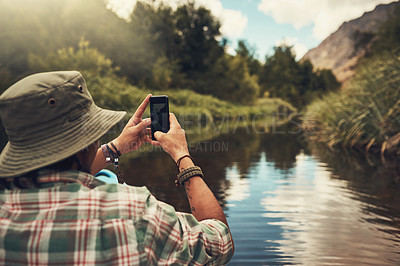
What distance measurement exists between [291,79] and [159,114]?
74.8 meters

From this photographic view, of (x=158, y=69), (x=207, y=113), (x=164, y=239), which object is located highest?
(x=158, y=69)

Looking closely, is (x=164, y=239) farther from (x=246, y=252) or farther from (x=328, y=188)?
(x=328, y=188)

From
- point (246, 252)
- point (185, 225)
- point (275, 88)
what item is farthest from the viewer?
point (275, 88)

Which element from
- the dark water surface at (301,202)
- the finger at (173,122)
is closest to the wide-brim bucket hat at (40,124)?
the finger at (173,122)

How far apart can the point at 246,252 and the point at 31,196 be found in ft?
→ 8.06

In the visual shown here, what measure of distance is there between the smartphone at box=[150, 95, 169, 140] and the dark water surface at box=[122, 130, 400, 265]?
1.75m

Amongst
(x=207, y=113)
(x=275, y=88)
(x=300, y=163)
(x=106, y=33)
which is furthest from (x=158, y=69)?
(x=275, y=88)

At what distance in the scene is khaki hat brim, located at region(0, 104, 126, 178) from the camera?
1.17 m

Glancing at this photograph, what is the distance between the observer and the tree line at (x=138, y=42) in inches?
1161

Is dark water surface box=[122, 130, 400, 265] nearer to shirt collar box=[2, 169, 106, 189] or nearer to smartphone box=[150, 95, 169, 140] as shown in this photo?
smartphone box=[150, 95, 169, 140]

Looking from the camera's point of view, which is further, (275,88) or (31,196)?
(275,88)

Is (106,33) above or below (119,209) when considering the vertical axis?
above

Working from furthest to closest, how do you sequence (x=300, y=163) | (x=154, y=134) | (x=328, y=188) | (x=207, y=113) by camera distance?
(x=207, y=113)
(x=300, y=163)
(x=328, y=188)
(x=154, y=134)

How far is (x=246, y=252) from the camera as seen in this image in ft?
10.8
